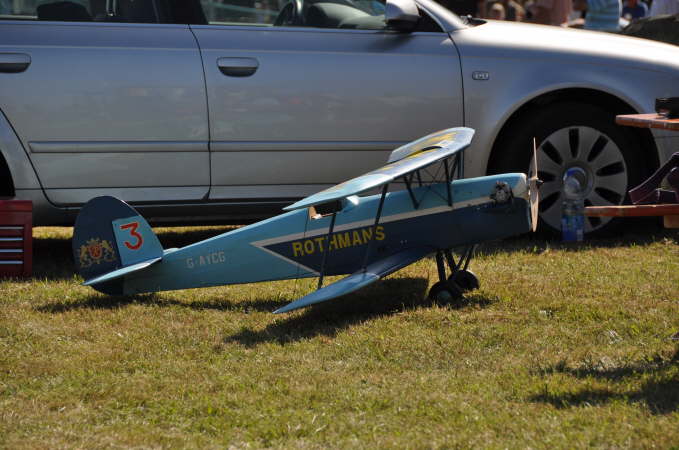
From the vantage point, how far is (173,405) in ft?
11.5

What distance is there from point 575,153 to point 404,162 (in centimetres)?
170

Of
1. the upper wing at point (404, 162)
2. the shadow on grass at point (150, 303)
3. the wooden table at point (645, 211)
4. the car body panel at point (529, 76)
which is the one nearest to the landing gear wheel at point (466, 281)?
the upper wing at point (404, 162)

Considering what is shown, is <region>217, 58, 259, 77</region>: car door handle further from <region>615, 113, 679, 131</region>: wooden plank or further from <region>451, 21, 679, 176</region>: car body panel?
<region>615, 113, 679, 131</region>: wooden plank

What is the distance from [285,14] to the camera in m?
5.85

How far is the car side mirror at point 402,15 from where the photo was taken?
18.4 ft

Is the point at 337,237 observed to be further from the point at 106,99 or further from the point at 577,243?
the point at 577,243

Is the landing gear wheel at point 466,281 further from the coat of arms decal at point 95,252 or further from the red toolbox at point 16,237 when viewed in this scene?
the red toolbox at point 16,237

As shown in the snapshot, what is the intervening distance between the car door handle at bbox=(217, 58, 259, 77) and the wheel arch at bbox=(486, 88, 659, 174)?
5.07 feet

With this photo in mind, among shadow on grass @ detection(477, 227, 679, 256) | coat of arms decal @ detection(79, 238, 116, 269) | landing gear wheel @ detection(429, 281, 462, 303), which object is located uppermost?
landing gear wheel @ detection(429, 281, 462, 303)

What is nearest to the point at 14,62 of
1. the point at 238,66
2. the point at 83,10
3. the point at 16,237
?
the point at 83,10

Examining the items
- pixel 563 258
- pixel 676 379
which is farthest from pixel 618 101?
pixel 676 379

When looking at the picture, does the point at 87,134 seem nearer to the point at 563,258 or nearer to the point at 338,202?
the point at 338,202

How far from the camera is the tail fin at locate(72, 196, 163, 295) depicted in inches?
194

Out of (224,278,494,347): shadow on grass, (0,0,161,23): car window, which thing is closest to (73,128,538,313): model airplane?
(224,278,494,347): shadow on grass
